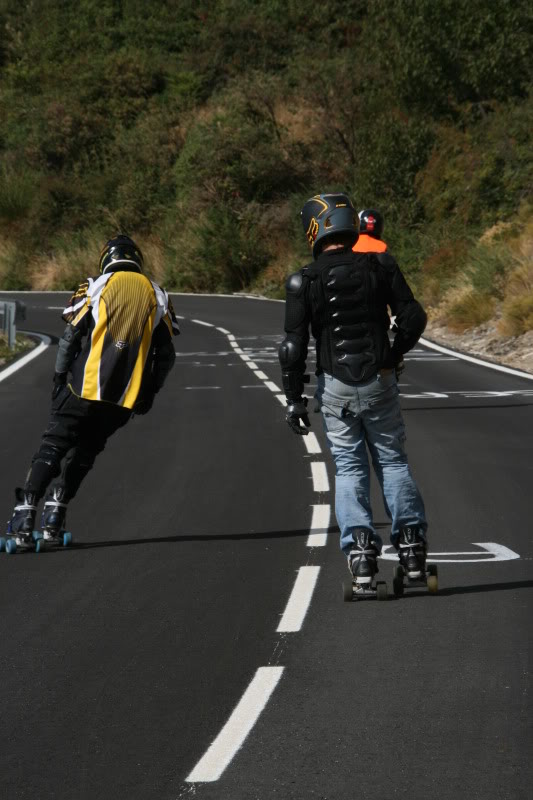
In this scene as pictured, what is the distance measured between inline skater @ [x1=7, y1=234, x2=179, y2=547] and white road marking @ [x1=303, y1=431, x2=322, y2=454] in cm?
435

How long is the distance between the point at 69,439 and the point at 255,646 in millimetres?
2611

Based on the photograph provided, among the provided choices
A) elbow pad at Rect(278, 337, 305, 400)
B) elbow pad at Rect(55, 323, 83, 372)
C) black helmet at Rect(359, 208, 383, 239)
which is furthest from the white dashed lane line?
black helmet at Rect(359, 208, 383, 239)

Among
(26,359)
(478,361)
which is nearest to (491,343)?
(478,361)

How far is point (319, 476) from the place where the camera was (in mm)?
11375

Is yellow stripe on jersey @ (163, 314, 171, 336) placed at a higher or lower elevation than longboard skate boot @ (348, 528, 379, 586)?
higher

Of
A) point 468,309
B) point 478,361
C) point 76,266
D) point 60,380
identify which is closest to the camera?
point 60,380

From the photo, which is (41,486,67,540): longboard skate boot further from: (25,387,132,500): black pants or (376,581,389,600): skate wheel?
(376,581,389,600): skate wheel

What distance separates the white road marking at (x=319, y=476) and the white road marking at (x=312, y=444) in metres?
0.78

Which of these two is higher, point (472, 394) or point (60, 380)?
point (60, 380)

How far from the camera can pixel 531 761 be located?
4758 mm

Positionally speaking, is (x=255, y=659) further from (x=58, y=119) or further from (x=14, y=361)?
(x=58, y=119)

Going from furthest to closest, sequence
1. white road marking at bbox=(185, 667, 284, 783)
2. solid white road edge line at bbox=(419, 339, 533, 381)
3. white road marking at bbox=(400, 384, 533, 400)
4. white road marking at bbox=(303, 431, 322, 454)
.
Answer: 1. solid white road edge line at bbox=(419, 339, 533, 381)
2. white road marking at bbox=(400, 384, 533, 400)
3. white road marking at bbox=(303, 431, 322, 454)
4. white road marking at bbox=(185, 667, 284, 783)

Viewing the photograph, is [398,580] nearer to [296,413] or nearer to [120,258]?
[296,413]

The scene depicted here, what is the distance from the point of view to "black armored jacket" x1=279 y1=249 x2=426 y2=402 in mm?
7102
